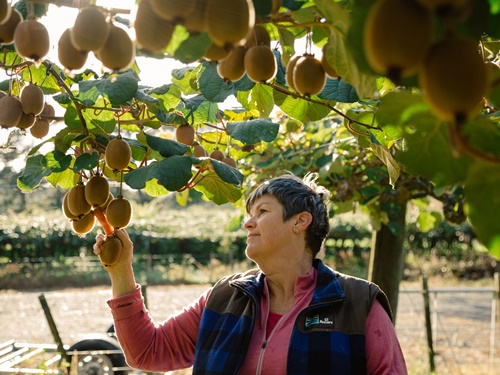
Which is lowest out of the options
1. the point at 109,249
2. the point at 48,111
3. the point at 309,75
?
the point at 109,249

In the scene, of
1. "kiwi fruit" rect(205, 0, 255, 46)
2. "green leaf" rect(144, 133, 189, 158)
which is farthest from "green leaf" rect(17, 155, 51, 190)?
"kiwi fruit" rect(205, 0, 255, 46)

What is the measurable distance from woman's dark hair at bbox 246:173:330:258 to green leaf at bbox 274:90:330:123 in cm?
85

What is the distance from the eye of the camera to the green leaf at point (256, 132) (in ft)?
4.81

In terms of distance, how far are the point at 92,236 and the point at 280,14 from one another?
43.8 ft

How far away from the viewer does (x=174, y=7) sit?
1.67 feet

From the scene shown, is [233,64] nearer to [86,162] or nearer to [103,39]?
[103,39]

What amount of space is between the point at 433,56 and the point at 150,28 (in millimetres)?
298

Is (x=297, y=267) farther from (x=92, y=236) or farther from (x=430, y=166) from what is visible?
(x=92, y=236)

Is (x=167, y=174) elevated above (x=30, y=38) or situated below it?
below

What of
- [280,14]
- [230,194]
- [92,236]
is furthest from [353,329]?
[92,236]

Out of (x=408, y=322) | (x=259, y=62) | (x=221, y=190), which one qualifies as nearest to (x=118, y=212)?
(x=221, y=190)

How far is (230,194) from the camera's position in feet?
4.33

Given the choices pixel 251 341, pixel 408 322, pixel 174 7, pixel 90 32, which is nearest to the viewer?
pixel 174 7

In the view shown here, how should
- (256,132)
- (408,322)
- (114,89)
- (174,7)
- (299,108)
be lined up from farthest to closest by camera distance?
(408,322), (256,132), (299,108), (114,89), (174,7)
